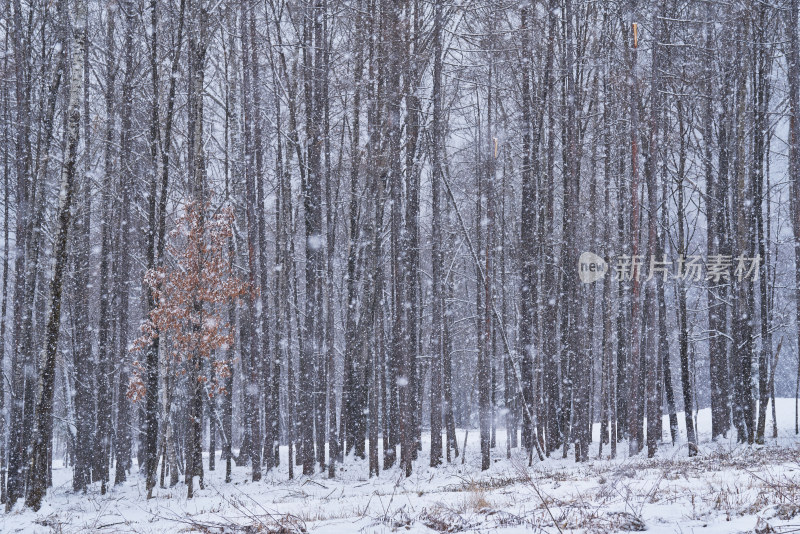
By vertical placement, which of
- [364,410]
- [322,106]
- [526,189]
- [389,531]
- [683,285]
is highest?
[322,106]

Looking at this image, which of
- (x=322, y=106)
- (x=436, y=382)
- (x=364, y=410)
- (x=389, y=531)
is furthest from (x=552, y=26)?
(x=389, y=531)

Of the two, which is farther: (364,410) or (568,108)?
(364,410)

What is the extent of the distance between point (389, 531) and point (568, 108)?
47.2 ft

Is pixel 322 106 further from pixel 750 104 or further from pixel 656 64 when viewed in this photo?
pixel 750 104

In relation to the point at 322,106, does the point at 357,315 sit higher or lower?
lower

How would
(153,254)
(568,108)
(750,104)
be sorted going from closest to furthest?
(153,254) < (568,108) < (750,104)

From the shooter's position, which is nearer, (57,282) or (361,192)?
(57,282)

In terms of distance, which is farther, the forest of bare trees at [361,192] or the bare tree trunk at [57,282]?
the forest of bare trees at [361,192]

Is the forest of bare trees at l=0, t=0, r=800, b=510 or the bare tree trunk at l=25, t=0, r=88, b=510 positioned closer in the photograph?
the bare tree trunk at l=25, t=0, r=88, b=510

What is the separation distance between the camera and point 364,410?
19.5 m

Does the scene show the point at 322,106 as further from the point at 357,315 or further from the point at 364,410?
the point at 364,410

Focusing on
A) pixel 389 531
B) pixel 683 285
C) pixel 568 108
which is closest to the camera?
pixel 389 531

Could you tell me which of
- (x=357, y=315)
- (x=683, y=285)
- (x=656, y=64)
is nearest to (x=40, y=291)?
(x=357, y=315)

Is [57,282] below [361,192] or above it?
below
